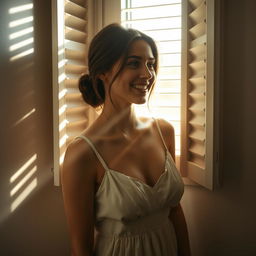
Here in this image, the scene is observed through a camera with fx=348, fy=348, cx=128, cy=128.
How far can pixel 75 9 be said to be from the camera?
4.68 feet

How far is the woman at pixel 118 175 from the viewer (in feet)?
3.61

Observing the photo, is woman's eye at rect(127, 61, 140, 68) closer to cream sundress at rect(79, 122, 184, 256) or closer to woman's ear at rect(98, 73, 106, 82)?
woman's ear at rect(98, 73, 106, 82)

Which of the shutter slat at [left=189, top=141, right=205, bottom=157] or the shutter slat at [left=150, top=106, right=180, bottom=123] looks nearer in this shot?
the shutter slat at [left=189, top=141, right=205, bottom=157]

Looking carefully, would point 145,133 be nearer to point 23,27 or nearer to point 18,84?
point 18,84

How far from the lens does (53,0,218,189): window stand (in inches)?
48.6

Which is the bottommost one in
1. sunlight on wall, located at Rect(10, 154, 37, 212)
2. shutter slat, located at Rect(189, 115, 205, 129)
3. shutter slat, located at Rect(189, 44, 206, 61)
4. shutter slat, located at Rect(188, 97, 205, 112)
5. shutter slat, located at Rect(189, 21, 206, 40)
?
sunlight on wall, located at Rect(10, 154, 37, 212)

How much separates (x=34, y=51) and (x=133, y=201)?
0.76 metres

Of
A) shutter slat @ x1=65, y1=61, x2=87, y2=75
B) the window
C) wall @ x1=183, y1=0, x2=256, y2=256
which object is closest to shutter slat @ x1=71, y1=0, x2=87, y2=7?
the window

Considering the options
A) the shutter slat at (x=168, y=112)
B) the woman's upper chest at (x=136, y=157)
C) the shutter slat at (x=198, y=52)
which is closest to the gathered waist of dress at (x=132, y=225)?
the woman's upper chest at (x=136, y=157)

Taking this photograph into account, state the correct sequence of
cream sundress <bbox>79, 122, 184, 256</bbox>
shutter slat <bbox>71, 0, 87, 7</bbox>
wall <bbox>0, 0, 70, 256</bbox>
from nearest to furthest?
1. cream sundress <bbox>79, 122, 184, 256</bbox>
2. wall <bbox>0, 0, 70, 256</bbox>
3. shutter slat <bbox>71, 0, 87, 7</bbox>

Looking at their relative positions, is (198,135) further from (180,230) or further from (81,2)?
(81,2)

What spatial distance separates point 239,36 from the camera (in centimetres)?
134

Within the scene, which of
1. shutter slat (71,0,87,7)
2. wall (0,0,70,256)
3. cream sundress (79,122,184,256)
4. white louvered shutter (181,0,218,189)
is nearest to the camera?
cream sundress (79,122,184,256)

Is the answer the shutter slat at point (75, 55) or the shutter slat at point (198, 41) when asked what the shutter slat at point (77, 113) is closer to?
the shutter slat at point (75, 55)
